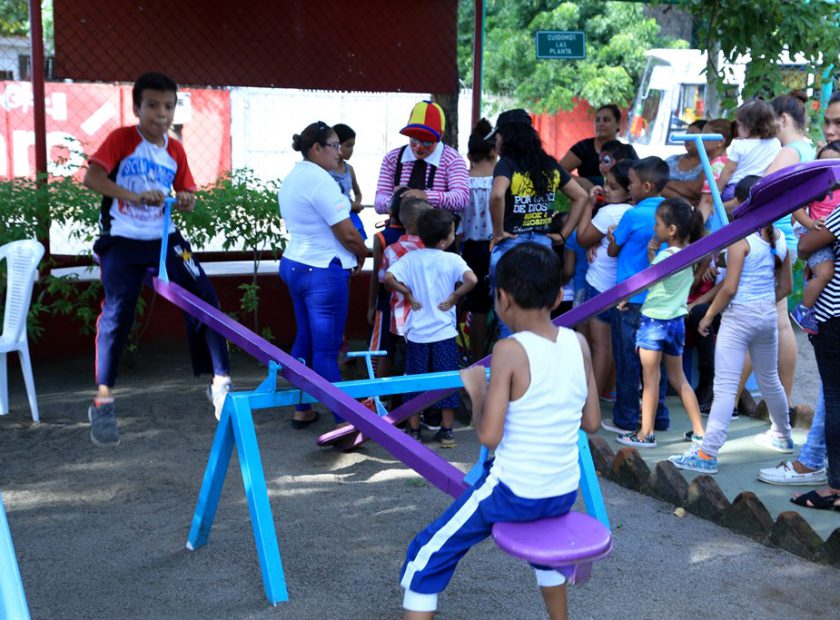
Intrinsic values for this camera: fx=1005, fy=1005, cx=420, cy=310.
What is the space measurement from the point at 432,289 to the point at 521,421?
275 cm

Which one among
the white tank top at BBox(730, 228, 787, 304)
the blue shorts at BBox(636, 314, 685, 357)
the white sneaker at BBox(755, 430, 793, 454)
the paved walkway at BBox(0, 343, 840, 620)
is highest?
the white tank top at BBox(730, 228, 787, 304)

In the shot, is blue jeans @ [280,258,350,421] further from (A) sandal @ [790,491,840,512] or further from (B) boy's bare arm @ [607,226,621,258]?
(A) sandal @ [790,491,840,512]

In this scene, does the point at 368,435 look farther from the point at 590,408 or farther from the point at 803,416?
the point at 803,416

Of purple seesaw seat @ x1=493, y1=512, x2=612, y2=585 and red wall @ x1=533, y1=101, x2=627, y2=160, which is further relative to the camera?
red wall @ x1=533, y1=101, x2=627, y2=160

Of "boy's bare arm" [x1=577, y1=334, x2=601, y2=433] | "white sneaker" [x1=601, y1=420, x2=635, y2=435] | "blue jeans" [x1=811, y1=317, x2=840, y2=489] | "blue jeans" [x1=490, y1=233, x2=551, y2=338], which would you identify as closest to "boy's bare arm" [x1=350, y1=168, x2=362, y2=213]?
"blue jeans" [x1=490, y1=233, x2=551, y2=338]

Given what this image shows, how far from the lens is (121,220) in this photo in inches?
208

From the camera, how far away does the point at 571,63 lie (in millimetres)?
24047

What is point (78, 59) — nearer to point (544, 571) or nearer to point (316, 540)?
point (316, 540)

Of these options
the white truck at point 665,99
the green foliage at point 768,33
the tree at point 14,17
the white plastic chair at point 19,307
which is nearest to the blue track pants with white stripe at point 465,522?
the white plastic chair at point 19,307

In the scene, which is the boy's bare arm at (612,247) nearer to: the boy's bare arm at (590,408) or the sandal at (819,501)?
the sandal at (819,501)

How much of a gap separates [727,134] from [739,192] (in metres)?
2.64

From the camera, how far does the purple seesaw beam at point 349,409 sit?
3.10 m

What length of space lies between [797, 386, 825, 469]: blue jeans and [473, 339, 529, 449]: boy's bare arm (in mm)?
2678

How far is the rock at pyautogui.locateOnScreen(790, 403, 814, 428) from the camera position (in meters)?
6.04
